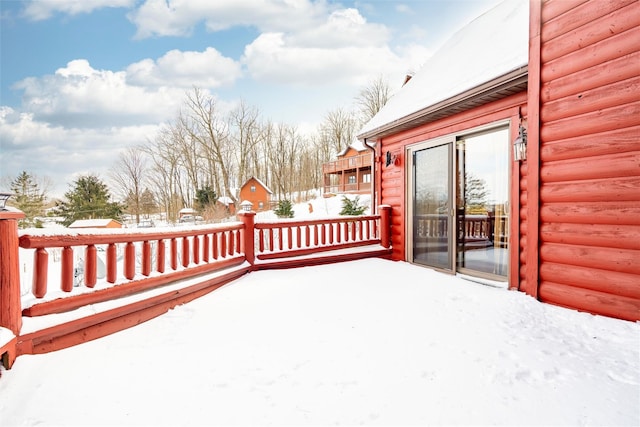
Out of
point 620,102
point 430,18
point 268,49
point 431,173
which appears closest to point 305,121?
point 268,49

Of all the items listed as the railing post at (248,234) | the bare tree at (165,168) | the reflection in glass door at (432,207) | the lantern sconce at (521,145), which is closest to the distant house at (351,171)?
the bare tree at (165,168)

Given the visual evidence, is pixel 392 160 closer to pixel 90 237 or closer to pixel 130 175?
pixel 90 237

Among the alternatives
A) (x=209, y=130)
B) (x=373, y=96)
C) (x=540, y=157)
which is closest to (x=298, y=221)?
(x=540, y=157)

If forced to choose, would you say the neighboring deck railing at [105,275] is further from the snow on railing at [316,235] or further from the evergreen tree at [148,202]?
the evergreen tree at [148,202]

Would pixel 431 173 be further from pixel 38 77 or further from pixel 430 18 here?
pixel 38 77

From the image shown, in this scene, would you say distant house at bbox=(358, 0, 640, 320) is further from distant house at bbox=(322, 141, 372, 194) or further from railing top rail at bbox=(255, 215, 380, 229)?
distant house at bbox=(322, 141, 372, 194)

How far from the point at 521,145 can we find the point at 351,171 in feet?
65.5

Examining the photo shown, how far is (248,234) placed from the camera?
448 cm

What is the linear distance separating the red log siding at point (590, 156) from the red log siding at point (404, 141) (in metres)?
0.55

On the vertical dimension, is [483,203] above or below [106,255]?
above

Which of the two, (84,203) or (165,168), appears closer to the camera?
(84,203)

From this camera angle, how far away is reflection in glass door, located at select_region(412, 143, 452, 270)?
4.56 meters

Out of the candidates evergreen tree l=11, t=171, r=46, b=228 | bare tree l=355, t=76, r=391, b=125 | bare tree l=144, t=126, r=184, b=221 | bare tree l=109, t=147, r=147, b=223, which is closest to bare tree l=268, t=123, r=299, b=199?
bare tree l=355, t=76, r=391, b=125

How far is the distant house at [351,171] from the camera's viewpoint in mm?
20797
